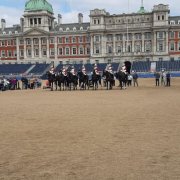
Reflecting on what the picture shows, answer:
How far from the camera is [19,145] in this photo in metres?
10.4

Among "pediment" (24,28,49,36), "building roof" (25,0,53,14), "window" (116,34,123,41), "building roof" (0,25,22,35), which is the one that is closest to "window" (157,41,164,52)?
"window" (116,34,123,41)

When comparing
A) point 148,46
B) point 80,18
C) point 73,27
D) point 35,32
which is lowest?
point 148,46

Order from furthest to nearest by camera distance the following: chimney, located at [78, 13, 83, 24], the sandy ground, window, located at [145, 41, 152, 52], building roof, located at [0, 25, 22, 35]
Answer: building roof, located at [0, 25, 22, 35], chimney, located at [78, 13, 83, 24], window, located at [145, 41, 152, 52], the sandy ground

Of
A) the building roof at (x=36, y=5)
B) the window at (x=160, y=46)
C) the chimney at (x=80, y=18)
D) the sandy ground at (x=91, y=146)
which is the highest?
the building roof at (x=36, y=5)

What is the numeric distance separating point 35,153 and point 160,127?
16.9ft

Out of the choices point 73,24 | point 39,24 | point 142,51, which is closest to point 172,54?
point 142,51

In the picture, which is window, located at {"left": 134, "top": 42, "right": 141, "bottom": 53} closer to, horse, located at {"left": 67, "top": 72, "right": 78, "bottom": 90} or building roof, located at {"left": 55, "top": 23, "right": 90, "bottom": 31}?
building roof, located at {"left": 55, "top": 23, "right": 90, "bottom": 31}

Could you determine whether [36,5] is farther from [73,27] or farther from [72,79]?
[72,79]

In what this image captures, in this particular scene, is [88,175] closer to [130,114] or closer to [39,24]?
[130,114]

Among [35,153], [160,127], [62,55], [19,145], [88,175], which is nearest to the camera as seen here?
[88,175]

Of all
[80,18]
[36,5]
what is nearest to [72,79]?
[36,5]

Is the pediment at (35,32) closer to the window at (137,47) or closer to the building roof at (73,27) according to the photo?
the building roof at (73,27)

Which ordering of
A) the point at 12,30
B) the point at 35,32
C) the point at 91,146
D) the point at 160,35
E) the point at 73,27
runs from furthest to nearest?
the point at 12,30 → the point at 73,27 → the point at 35,32 → the point at 160,35 → the point at 91,146

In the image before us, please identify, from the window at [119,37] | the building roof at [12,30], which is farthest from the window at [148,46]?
the building roof at [12,30]
